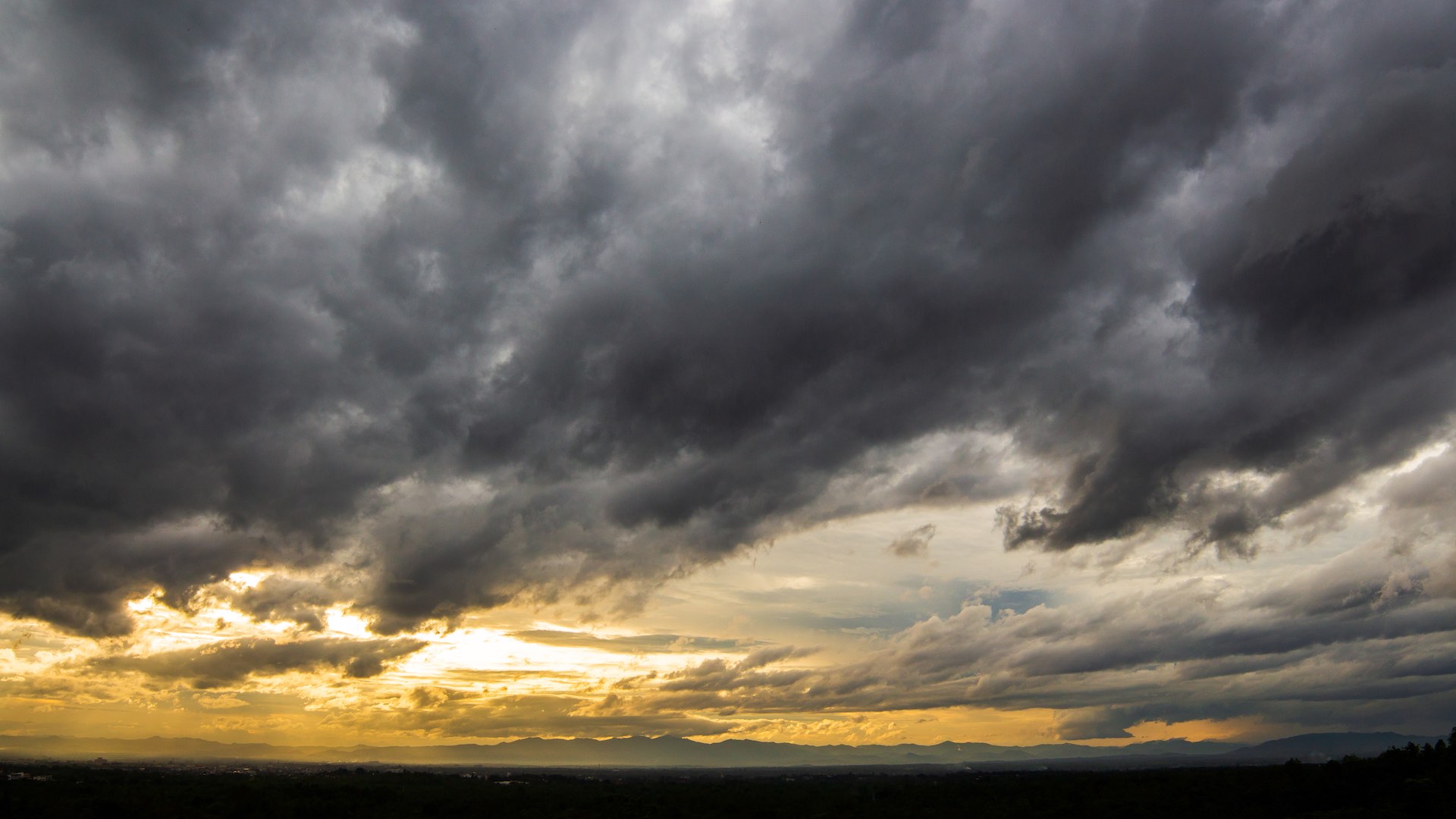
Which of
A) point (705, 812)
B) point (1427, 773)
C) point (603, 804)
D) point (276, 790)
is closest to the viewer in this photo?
point (1427, 773)

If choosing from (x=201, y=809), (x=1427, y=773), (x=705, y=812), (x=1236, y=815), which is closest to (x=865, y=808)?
(x=705, y=812)

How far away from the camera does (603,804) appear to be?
474ft

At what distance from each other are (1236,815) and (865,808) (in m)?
55.8

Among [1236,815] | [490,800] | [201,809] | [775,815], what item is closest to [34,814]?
[201,809]

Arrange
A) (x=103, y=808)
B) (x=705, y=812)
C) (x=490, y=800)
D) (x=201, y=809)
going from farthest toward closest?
1. (x=490, y=800)
2. (x=705, y=812)
3. (x=201, y=809)
4. (x=103, y=808)

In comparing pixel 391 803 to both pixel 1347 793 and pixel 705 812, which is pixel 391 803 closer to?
pixel 705 812

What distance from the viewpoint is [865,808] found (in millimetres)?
132875

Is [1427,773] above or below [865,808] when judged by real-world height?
above

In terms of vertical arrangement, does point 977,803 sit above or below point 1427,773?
below

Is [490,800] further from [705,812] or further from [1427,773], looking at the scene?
[1427,773]

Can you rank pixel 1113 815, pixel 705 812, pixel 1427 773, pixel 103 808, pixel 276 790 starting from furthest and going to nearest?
pixel 276 790, pixel 705 812, pixel 103 808, pixel 1113 815, pixel 1427 773

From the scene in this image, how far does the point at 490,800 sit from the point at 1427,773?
141 metres

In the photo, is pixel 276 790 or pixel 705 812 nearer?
pixel 705 812

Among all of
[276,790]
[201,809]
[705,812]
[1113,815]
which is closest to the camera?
[1113,815]
